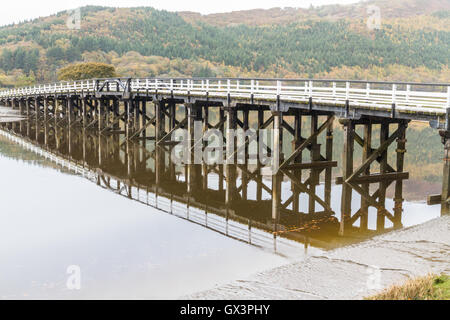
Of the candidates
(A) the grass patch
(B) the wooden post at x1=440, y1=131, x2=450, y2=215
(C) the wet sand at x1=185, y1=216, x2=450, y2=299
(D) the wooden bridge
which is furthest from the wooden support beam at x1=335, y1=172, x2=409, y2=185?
(A) the grass patch

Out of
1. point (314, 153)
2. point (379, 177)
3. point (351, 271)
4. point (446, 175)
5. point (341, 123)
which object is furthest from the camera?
point (314, 153)

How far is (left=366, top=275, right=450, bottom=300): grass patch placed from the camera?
319 inches

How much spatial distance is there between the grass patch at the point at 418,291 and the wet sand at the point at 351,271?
519mm

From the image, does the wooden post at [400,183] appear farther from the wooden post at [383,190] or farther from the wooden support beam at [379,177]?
the wooden post at [383,190]

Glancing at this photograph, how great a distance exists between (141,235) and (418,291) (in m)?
7.62

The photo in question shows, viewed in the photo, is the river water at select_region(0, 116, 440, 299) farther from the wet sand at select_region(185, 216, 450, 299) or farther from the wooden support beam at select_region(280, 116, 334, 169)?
the wooden support beam at select_region(280, 116, 334, 169)

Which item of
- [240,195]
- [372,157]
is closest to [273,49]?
[372,157]

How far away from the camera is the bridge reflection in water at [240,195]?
1405cm

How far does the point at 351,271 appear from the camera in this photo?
10133 mm

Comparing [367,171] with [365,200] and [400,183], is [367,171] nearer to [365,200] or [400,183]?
[400,183]

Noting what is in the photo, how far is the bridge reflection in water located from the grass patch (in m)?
4.03

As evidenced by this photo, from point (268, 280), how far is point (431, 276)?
2.78m

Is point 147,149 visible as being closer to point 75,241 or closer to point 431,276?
point 75,241

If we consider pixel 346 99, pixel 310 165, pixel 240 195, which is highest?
pixel 346 99
